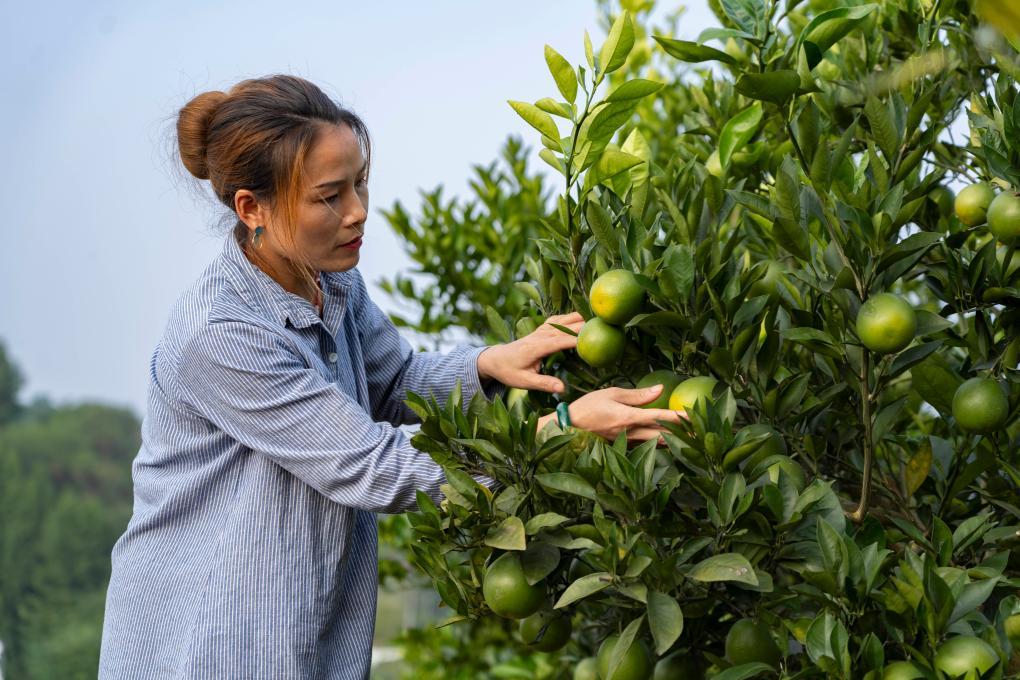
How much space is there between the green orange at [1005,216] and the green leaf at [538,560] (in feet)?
1.93

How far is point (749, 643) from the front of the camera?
4.12ft

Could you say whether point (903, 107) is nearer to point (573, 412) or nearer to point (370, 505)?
point (573, 412)

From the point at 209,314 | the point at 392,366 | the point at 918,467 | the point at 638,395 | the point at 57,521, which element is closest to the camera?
the point at 638,395

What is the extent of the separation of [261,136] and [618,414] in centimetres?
69

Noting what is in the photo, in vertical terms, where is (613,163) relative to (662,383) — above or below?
above

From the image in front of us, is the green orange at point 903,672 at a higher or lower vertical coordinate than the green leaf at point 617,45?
lower

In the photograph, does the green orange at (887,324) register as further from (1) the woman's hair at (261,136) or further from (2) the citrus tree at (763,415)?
(1) the woman's hair at (261,136)

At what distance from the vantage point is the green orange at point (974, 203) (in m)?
1.34

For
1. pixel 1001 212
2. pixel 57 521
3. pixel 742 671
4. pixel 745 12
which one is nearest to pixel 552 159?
pixel 745 12

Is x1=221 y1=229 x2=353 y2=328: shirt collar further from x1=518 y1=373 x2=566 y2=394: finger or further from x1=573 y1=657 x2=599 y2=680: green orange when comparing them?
x1=573 y1=657 x2=599 y2=680: green orange

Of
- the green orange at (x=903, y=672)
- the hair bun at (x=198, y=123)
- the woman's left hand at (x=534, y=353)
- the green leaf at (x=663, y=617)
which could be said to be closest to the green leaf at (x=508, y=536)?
the green leaf at (x=663, y=617)

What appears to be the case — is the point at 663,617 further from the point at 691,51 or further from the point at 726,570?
the point at 691,51

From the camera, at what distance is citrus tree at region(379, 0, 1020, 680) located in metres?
1.14

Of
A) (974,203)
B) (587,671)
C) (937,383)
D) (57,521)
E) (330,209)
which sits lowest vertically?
(57,521)
